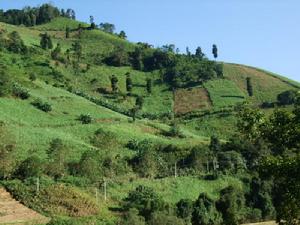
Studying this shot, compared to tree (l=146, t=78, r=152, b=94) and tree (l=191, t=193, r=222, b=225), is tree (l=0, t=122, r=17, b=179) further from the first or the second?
tree (l=146, t=78, r=152, b=94)

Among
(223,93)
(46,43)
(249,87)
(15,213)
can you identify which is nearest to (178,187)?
(15,213)

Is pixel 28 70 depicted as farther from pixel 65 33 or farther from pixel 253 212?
pixel 253 212

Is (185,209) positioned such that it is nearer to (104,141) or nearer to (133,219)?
(133,219)

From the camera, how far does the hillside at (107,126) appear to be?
180ft

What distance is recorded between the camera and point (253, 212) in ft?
192

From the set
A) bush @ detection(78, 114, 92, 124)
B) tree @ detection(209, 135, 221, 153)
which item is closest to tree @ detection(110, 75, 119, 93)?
bush @ detection(78, 114, 92, 124)

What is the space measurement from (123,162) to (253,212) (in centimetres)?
1998

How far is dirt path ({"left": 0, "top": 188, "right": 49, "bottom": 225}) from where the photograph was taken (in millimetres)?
44531

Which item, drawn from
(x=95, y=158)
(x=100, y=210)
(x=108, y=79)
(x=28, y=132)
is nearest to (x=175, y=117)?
(x=108, y=79)

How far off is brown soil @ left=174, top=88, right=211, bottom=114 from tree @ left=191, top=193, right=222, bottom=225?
64.1m

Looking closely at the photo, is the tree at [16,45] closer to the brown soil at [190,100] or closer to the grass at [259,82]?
the brown soil at [190,100]

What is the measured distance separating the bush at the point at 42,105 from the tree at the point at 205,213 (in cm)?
4425

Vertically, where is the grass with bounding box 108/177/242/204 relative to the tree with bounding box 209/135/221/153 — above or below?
below

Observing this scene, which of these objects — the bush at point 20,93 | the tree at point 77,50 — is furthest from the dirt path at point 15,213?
the tree at point 77,50
